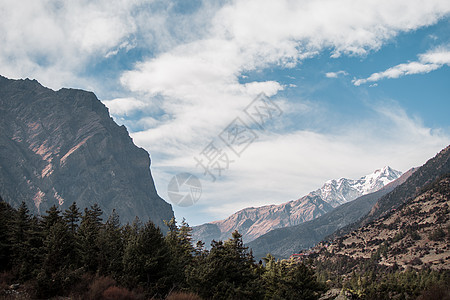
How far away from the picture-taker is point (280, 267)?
43188 millimetres

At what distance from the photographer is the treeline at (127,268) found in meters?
27.1

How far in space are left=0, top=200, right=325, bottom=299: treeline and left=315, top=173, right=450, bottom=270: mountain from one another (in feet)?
364

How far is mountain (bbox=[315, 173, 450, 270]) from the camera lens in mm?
131125

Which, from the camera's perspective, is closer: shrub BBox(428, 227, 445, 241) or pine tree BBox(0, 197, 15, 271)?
pine tree BBox(0, 197, 15, 271)

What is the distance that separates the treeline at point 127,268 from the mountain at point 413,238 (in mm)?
110808

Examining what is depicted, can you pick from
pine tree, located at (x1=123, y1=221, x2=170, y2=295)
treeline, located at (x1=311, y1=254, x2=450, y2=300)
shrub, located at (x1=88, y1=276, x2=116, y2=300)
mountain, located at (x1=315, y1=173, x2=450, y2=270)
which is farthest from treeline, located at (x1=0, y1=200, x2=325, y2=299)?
mountain, located at (x1=315, y1=173, x2=450, y2=270)

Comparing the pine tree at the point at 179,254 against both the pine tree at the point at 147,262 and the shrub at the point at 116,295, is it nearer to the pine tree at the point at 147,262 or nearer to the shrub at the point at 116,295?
the pine tree at the point at 147,262

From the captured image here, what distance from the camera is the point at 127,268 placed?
100 ft

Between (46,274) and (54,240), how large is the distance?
8.10m

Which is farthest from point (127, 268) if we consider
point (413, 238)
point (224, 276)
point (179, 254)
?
point (413, 238)

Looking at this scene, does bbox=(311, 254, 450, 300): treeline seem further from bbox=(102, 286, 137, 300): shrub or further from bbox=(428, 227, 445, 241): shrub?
bbox=(102, 286, 137, 300): shrub

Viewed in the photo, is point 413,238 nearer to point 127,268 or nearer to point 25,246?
point 127,268

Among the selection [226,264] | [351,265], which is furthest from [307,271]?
[351,265]

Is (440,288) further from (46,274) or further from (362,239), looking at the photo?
(362,239)
